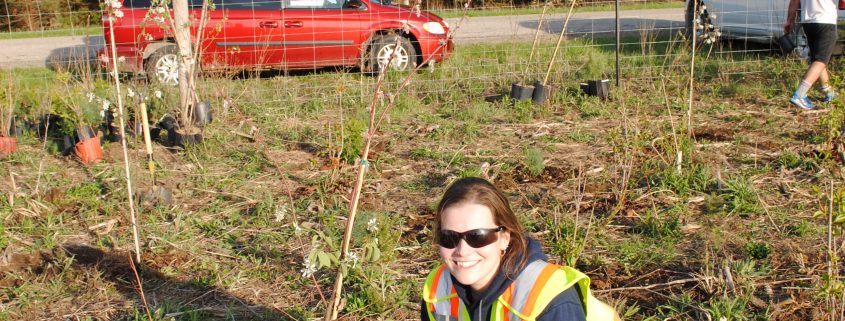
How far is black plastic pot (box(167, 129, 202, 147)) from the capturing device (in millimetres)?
6691

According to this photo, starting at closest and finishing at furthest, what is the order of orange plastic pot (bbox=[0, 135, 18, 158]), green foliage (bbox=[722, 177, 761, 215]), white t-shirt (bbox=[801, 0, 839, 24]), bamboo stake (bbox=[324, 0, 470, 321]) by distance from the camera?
1. bamboo stake (bbox=[324, 0, 470, 321])
2. green foliage (bbox=[722, 177, 761, 215])
3. orange plastic pot (bbox=[0, 135, 18, 158])
4. white t-shirt (bbox=[801, 0, 839, 24])

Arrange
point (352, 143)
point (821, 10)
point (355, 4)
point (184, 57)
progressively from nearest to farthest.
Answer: point (352, 143)
point (184, 57)
point (821, 10)
point (355, 4)

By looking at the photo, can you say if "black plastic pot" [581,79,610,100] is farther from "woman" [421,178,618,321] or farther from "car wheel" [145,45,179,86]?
"woman" [421,178,618,321]

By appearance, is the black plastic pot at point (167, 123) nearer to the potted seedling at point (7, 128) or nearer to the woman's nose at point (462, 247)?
the potted seedling at point (7, 128)

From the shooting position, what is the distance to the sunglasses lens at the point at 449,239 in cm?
267

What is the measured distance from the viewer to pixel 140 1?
1015 cm

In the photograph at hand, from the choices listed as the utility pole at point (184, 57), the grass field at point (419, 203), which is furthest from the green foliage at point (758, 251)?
the utility pole at point (184, 57)

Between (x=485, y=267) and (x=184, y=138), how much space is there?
179 inches

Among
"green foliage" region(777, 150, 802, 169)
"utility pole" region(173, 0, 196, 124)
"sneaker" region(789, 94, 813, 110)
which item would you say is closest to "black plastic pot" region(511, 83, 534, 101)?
"sneaker" region(789, 94, 813, 110)

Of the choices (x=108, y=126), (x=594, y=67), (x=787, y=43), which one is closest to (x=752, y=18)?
(x=787, y=43)

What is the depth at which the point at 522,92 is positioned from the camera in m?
7.90

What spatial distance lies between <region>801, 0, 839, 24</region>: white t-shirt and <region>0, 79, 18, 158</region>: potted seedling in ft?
21.8

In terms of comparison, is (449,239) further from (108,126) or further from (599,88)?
(599,88)

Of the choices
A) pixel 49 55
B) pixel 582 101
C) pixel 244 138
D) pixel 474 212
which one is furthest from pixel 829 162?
pixel 49 55
